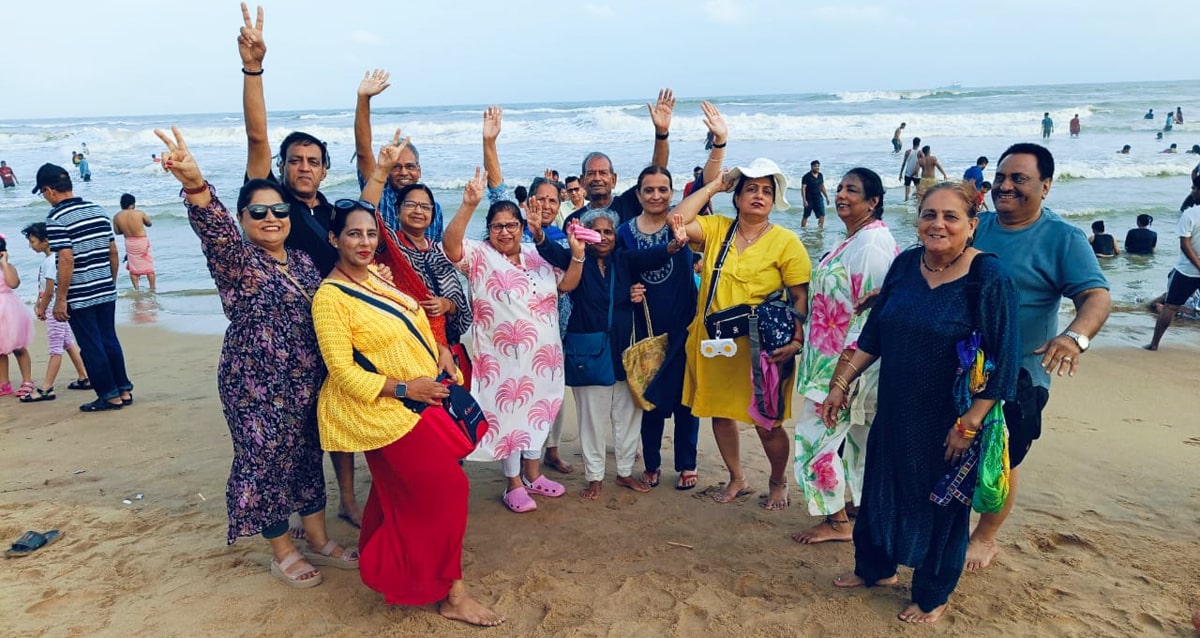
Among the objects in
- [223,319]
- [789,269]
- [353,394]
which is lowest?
[223,319]

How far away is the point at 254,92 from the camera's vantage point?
340 centimetres

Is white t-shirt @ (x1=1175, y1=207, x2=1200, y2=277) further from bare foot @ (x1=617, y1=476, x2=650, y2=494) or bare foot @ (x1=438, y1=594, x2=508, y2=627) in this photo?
bare foot @ (x1=438, y1=594, x2=508, y2=627)

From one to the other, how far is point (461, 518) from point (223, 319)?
744 cm

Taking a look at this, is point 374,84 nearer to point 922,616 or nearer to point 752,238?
point 752,238

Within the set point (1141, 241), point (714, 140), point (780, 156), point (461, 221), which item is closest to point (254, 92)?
point (461, 221)

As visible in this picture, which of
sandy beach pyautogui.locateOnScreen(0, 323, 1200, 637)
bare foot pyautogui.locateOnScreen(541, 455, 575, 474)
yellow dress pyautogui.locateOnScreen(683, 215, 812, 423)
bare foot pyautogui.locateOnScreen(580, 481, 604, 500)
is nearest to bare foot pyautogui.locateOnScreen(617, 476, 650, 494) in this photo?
sandy beach pyautogui.locateOnScreen(0, 323, 1200, 637)

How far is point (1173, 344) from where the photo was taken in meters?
7.14

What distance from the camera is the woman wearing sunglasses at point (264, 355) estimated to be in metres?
2.97

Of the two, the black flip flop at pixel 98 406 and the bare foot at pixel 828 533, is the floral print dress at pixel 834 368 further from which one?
the black flip flop at pixel 98 406

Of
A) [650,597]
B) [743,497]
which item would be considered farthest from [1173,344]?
[650,597]

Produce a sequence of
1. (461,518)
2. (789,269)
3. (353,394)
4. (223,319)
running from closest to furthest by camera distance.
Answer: (353,394) → (461,518) → (789,269) → (223,319)

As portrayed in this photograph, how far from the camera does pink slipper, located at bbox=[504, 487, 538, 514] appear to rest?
13.7 ft

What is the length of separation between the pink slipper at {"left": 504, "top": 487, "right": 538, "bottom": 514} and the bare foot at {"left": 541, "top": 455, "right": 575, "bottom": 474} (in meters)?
0.56

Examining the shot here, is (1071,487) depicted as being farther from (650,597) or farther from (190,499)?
(190,499)
